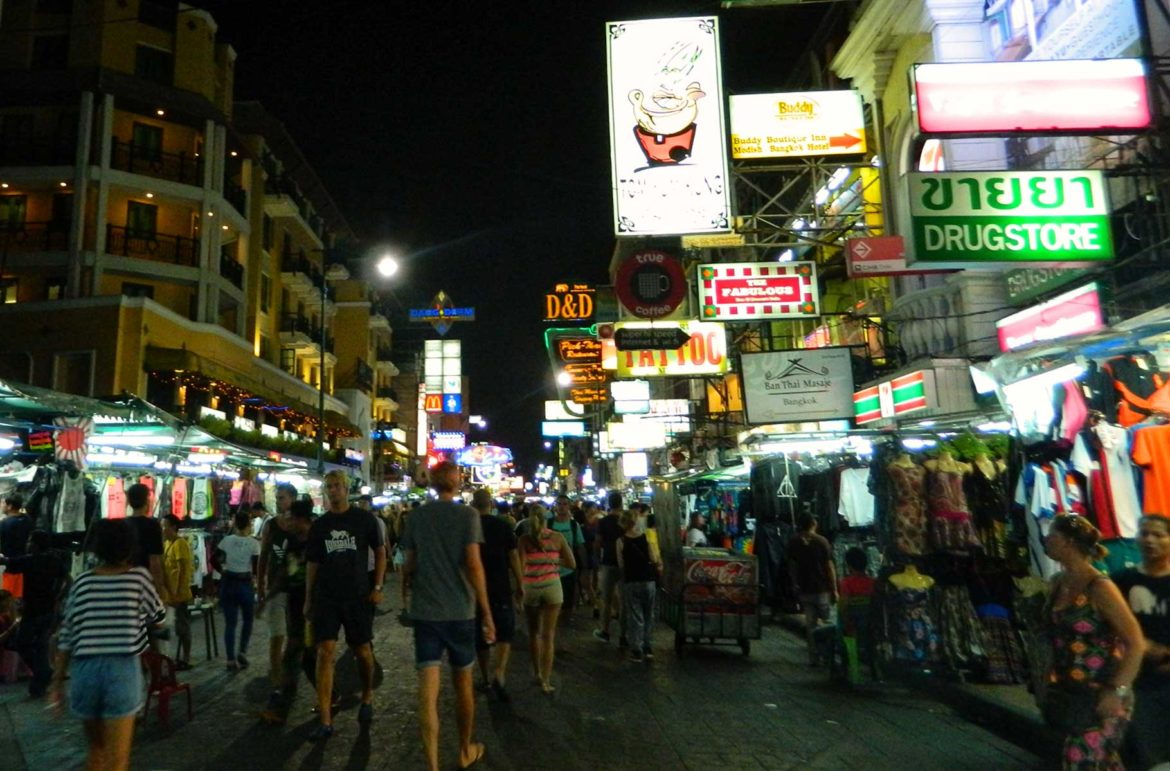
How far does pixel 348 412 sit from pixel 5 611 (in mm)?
44368

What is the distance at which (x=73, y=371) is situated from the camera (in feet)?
87.0

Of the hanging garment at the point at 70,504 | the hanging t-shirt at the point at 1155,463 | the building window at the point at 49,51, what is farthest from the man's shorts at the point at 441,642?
Answer: the building window at the point at 49,51

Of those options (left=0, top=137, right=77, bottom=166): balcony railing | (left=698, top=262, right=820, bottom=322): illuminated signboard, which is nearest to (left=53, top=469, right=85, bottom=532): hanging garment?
(left=698, top=262, right=820, bottom=322): illuminated signboard

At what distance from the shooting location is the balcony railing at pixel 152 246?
2995cm

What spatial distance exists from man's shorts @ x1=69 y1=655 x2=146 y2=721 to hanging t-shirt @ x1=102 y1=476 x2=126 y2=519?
32.4 ft

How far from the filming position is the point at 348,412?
173ft

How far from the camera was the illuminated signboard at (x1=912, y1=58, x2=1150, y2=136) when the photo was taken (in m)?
8.99

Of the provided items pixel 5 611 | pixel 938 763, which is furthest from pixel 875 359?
pixel 5 611

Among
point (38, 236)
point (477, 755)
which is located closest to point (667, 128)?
point (477, 755)

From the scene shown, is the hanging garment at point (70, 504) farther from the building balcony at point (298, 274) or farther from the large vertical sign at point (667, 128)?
the building balcony at point (298, 274)

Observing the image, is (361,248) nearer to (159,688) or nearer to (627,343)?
(627,343)

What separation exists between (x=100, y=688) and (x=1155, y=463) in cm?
661

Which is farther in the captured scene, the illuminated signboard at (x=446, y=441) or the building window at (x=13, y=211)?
the illuminated signboard at (x=446, y=441)

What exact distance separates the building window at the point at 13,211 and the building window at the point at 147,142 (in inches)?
156
